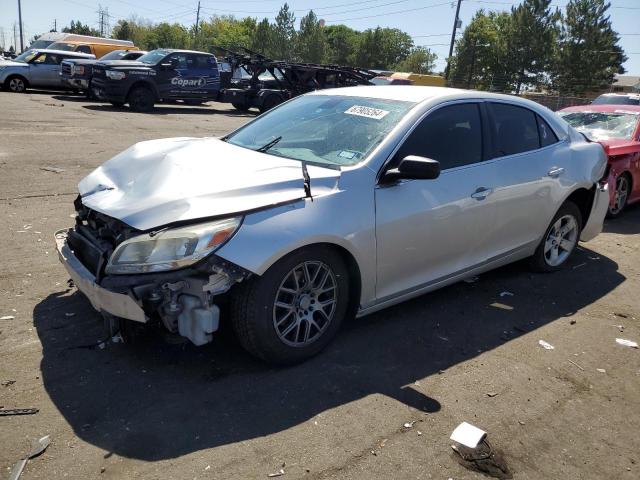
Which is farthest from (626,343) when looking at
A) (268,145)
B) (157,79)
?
(157,79)

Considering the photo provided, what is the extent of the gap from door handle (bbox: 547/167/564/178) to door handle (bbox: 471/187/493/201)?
94cm

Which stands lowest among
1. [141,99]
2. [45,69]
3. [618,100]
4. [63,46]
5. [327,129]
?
[141,99]

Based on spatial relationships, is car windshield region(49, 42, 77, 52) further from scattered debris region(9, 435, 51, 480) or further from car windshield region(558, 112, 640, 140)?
scattered debris region(9, 435, 51, 480)

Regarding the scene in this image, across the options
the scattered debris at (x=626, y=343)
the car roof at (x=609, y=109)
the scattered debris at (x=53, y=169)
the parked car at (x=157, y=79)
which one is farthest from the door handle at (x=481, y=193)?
the parked car at (x=157, y=79)

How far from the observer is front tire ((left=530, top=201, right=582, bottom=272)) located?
17.6 ft

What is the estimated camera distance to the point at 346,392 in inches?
132

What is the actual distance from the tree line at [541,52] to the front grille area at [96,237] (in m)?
59.7

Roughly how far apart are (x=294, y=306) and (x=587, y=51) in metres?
62.0

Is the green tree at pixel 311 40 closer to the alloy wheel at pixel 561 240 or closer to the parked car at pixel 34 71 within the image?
the parked car at pixel 34 71

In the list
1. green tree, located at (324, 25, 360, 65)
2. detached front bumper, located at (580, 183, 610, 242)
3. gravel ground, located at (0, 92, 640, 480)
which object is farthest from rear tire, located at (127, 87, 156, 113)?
green tree, located at (324, 25, 360, 65)

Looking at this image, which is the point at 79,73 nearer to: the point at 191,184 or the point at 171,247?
the point at 191,184

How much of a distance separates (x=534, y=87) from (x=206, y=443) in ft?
211

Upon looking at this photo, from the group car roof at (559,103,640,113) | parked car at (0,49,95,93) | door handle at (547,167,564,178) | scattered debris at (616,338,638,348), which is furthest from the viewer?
parked car at (0,49,95,93)

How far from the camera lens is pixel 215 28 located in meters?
103
